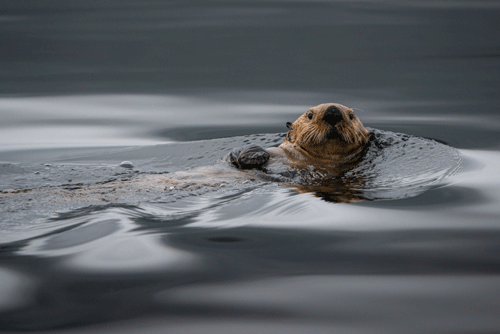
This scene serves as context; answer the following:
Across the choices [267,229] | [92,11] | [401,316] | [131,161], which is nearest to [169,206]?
[267,229]

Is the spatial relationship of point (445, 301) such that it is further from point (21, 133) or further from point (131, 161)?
point (21, 133)

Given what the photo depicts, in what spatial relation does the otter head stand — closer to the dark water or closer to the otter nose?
the otter nose

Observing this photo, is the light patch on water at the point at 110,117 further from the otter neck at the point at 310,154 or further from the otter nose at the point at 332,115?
the otter nose at the point at 332,115

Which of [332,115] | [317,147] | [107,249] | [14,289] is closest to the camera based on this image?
[14,289]

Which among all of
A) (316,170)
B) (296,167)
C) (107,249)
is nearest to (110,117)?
(296,167)

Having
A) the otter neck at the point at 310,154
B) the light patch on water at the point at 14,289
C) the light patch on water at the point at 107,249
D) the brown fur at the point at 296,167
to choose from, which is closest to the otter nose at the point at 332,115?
the brown fur at the point at 296,167

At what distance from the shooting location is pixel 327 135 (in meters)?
5.29

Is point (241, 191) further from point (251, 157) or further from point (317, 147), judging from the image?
point (317, 147)

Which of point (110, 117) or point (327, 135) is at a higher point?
point (110, 117)

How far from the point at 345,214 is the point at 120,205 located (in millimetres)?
1574

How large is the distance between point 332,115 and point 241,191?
1375mm

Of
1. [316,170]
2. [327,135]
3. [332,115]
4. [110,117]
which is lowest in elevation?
[316,170]

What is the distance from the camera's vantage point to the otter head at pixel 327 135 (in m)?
5.24

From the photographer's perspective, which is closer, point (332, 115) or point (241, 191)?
point (241, 191)
